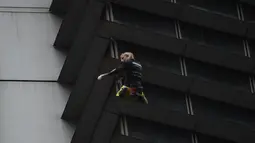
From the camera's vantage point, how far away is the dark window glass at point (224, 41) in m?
26.0

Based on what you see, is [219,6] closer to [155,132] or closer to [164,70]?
[164,70]

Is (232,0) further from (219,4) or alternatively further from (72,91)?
(72,91)

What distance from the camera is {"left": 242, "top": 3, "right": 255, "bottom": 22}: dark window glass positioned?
27.0 metres

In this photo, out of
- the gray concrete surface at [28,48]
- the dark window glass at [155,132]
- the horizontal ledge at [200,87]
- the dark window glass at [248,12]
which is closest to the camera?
the dark window glass at [155,132]

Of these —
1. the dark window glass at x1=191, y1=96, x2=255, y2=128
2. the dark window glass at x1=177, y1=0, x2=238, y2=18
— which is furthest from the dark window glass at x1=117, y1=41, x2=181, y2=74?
the dark window glass at x1=177, y1=0, x2=238, y2=18

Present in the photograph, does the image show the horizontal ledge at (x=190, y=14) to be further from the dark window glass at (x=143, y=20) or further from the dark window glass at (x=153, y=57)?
the dark window glass at (x=153, y=57)

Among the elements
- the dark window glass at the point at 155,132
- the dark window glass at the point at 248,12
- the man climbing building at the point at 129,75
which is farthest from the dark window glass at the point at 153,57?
the man climbing building at the point at 129,75

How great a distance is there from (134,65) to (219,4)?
8453 mm

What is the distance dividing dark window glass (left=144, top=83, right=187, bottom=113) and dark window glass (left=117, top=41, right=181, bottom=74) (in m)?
0.73

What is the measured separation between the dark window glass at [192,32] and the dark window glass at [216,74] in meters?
0.85

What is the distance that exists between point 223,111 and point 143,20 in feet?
12.9

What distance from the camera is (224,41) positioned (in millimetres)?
26266

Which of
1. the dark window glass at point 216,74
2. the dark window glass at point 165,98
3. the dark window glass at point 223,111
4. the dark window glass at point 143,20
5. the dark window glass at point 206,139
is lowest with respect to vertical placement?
the dark window glass at point 206,139

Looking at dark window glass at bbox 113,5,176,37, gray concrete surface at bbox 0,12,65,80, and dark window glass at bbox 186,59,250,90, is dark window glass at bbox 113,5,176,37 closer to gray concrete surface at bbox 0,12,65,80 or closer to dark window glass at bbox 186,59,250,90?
dark window glass at bbox 186,59,250,90
